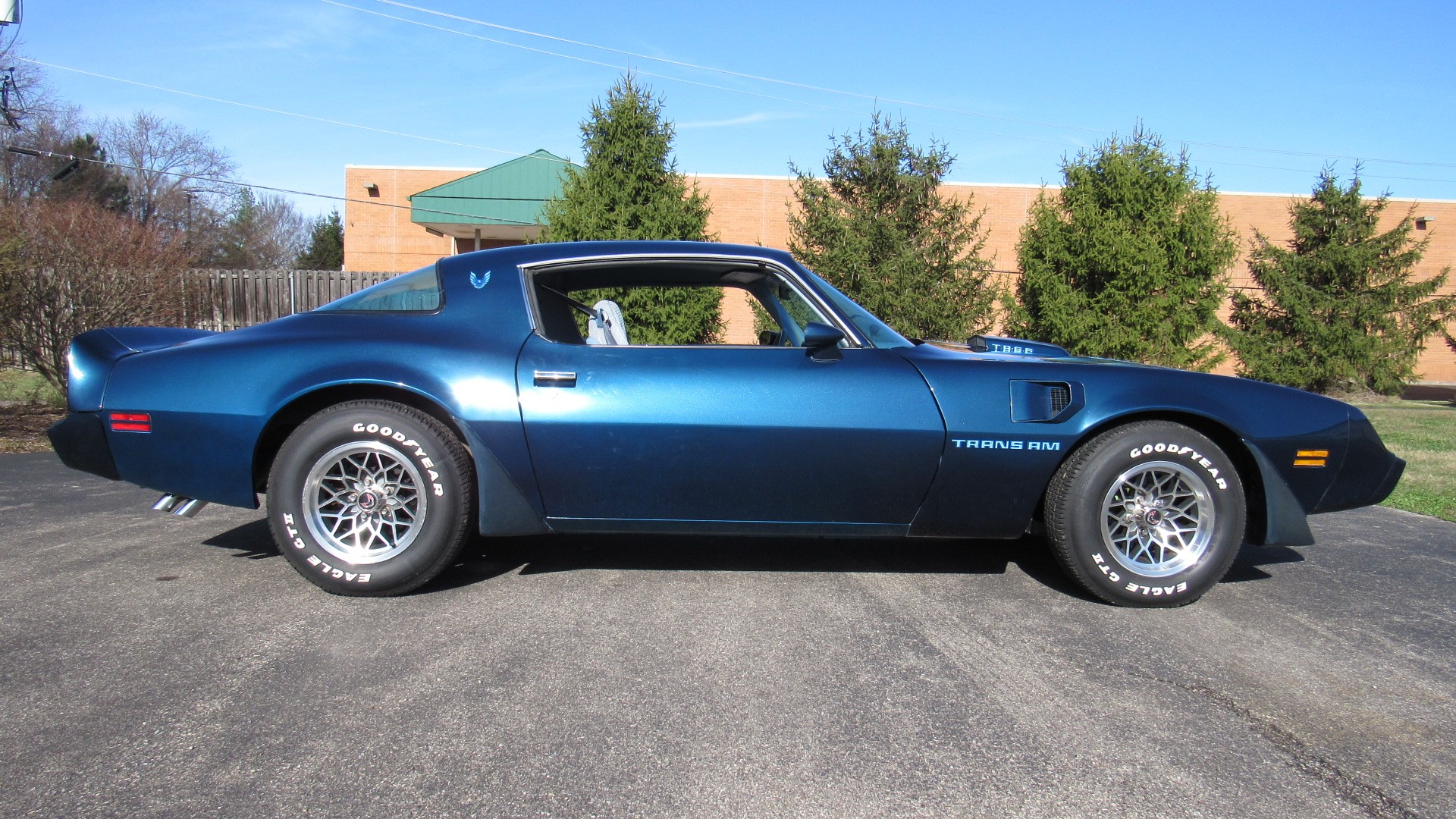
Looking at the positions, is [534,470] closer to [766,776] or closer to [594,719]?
[594,719]

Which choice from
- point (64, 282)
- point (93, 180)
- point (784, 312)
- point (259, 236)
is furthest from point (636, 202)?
point (259, 236)

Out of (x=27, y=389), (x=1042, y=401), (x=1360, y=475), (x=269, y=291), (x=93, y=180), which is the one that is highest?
(x=93, y=180)

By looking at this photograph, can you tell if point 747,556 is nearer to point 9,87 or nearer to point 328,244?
point 9,87

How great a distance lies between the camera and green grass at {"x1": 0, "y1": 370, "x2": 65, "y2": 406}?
381 inches

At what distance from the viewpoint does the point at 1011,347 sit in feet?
13.6

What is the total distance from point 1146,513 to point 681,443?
69.7 inches

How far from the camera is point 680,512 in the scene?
129 inches

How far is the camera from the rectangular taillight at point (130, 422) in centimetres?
329

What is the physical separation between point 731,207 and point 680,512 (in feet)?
72.1

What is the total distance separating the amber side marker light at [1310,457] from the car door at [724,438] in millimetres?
1412

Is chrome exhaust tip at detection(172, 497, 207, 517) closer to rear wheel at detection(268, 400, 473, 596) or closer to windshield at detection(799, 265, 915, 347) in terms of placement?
rear wheel at detection(268, 400, 473, 596)

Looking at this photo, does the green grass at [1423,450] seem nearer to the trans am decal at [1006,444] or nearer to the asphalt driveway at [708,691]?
the asphalt driveway at [708,691]

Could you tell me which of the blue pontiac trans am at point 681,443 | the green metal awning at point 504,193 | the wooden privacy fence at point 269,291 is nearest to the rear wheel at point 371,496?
the blue pontiac trans am at point 681,443

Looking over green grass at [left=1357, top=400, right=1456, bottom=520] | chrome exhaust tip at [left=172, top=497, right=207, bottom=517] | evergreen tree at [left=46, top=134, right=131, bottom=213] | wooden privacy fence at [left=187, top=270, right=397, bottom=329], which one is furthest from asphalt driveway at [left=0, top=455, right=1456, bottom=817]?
evergreen tree at [left=46, top=134, right=131, bottom=213]
